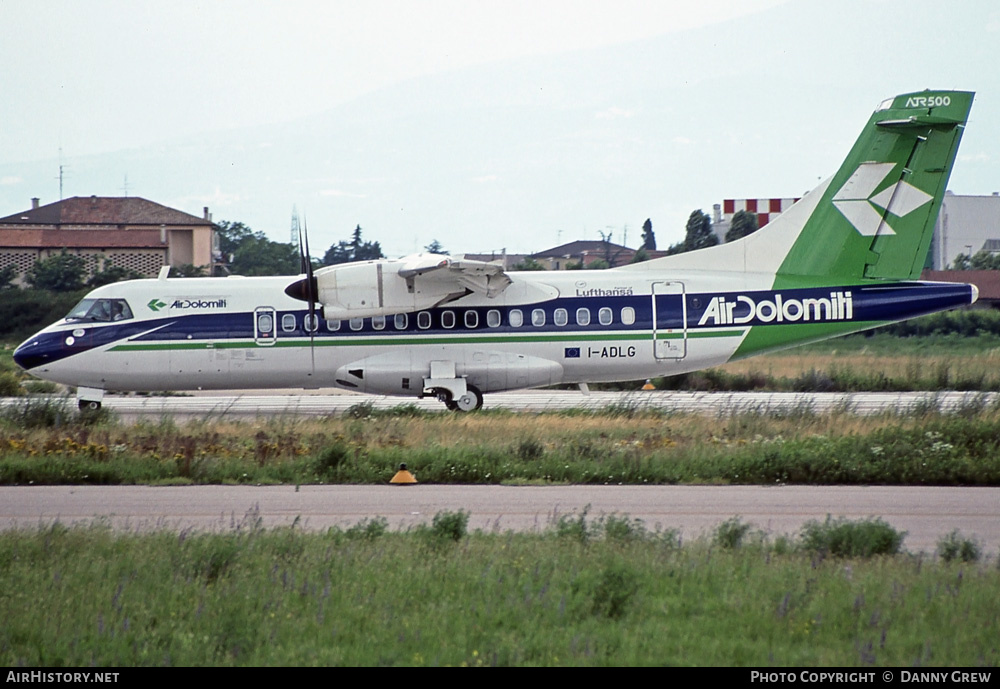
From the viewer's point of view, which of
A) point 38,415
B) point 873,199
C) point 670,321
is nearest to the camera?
point 38,415

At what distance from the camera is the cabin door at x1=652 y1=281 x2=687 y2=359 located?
2245 cm

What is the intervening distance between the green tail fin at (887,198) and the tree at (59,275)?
43.8 m

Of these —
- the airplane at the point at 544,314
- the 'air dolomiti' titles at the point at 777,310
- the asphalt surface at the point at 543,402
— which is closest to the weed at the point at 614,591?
the asphalt surface at the point at 543,402

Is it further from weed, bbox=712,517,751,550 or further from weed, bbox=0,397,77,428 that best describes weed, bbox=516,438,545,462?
weed, bbox=0,397,77,428

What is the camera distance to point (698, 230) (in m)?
67.8

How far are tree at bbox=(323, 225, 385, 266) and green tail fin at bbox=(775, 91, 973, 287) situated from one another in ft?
163

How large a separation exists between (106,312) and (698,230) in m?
50.4

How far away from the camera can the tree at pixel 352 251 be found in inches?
2785

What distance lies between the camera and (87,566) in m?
8.65

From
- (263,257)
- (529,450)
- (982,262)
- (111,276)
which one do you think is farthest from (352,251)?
(529,450)

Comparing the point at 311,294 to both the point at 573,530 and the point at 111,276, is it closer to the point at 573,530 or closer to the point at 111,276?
the point at 573,530

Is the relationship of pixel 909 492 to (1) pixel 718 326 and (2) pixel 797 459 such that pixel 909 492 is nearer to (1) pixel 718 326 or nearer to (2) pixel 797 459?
(2) pixel 797 459

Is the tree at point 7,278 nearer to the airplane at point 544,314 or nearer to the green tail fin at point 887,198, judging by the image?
the airplane at point 544,314
